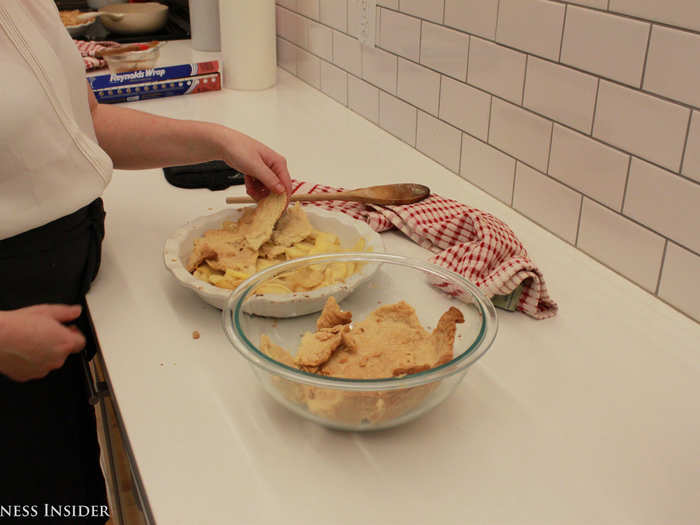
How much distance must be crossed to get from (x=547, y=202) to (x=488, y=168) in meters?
0.15

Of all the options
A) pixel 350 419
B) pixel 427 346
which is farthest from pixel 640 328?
pixel 350 419

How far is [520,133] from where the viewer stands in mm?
1126

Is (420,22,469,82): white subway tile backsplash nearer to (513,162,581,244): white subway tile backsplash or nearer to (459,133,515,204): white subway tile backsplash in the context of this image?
(459,133,515,204): white subway tile backsplash

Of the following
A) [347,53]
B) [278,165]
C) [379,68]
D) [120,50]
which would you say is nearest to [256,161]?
[278,165]

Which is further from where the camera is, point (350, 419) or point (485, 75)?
point (485, 75)

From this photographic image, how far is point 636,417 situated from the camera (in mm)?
744

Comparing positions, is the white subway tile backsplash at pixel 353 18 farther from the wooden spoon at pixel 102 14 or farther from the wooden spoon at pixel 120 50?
the wooden spoon at pixel 102 14

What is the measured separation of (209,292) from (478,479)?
37cm

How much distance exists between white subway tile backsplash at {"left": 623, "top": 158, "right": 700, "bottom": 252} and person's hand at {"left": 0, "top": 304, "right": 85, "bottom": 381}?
27.0 inches

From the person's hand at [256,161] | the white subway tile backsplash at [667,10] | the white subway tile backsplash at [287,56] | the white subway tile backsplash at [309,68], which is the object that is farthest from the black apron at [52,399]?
the white subway tile backsplash at [287,56]

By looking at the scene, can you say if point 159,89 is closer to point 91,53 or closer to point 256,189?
point 91,53

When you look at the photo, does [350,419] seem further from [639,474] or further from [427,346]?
[639,474]

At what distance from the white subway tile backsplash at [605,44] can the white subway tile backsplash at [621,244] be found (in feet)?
0.60

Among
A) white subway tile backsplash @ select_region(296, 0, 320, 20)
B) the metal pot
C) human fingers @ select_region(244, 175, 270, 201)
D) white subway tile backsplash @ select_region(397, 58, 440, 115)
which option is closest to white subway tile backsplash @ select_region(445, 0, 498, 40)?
white subway tile backsplash @ select_region(397, 58, 440, 115)
